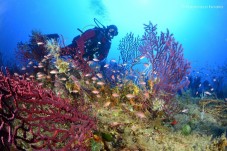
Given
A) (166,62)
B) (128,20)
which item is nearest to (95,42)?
(166,62)

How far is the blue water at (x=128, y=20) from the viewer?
127 meters

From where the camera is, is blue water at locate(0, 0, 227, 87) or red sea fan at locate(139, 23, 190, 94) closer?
red sea fan at locate(139, 23, 190, 94)

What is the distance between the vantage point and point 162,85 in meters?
7.58

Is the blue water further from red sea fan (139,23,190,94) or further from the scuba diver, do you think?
red sea fan (139,23,190,94)

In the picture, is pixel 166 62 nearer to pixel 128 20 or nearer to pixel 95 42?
pixel 95 42

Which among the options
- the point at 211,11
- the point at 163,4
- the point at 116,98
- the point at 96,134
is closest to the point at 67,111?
the point at 96,134

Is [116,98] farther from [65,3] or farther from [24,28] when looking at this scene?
[65,3]

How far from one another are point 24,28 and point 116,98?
155030 mm

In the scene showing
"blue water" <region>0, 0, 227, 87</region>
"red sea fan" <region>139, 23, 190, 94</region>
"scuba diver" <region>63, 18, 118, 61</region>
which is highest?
"blue water" <region>0, 0, 227, 87</region>

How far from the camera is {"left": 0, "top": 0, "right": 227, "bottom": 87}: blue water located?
12712 cm

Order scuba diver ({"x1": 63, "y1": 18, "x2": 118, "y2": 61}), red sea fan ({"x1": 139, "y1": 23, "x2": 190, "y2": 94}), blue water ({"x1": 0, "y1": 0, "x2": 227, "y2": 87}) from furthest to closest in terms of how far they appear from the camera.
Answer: blue water ({"x1": 0, "y1": 0, "x2": 227, "y2": 87})
scuba diver ({"x1": 63, "y1": 18, "x2": 118, "y2": 61})
red sea fan ({"x1": 139, "y1": 23, "x2": 190, "y2": 94})

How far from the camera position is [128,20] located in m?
164

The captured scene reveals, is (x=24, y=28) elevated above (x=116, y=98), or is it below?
above

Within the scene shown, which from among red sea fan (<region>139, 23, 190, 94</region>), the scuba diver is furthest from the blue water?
red sea fan (<region>139, 23, 190, 94</region>)
